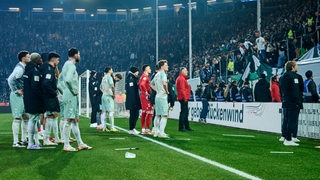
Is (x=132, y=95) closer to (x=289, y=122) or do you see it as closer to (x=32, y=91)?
(x=32, y=91)

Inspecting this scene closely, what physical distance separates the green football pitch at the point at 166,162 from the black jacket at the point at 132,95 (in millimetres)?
3149

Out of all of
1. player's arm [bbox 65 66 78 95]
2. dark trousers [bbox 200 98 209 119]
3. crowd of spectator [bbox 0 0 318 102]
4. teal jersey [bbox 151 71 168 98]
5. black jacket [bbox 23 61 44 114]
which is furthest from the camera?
crowd of spectator [bbox 0 0 318 102]

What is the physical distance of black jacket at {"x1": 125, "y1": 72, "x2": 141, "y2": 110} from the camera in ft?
46.6

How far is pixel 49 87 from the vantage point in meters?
10.0

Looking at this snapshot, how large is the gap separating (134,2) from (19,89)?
5343cm

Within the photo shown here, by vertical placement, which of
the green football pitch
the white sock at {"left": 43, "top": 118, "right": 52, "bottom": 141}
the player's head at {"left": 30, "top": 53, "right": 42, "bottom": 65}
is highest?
the player's head at {"left": 30, "top": 53, "right": 42, "bottom": 65}

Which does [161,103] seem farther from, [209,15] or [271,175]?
[209,15]

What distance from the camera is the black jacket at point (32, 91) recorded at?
9992 millimetres

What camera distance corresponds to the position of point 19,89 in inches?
423

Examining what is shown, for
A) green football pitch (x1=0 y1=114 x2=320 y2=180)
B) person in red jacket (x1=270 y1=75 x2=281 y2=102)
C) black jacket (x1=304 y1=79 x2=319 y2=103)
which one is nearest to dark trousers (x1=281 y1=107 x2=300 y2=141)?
green football pitch (x1=0 y1=114 x2=320 y2=180)

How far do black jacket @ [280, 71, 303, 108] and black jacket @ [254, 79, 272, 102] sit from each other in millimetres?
5681

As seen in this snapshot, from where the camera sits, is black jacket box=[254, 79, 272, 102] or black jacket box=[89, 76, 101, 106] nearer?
black jacket box=[254, 79, 272, 102]

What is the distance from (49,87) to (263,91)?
31.8 feet

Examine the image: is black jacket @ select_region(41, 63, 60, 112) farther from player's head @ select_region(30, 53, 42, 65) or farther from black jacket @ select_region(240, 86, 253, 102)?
black jacket @ select_region(240, 86, 253, 102)
